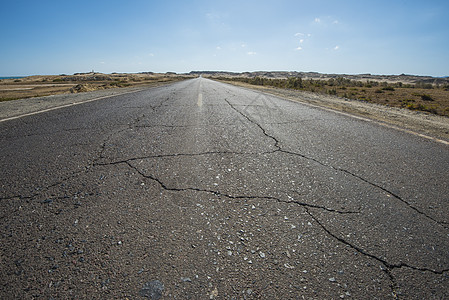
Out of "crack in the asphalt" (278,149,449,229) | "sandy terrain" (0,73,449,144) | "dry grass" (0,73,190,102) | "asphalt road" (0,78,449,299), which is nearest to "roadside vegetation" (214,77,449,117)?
"sandy terrain" (0,73,449,144)

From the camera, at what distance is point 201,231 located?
160cm

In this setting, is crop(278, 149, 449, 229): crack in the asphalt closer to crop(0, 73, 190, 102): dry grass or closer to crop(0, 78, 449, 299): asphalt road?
crop(0, 78, 449, 299): asphalt road

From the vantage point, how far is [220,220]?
5.65 ft

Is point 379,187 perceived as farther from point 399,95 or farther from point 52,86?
point 52,86

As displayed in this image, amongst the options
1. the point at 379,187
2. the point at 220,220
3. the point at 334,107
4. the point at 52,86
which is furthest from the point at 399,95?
the point at 52,86

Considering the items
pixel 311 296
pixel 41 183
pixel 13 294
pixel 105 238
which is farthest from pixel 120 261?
pixel 41 183

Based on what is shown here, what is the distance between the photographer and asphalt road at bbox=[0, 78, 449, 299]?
1.23 metres

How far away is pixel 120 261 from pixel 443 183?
11.5 feet

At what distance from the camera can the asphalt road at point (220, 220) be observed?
1.23 meters

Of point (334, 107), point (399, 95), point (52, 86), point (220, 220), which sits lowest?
point (220, 220)

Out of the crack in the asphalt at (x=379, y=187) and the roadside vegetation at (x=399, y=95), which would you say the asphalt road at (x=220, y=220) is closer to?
the crack in the asphalt at (x=379, y=187)

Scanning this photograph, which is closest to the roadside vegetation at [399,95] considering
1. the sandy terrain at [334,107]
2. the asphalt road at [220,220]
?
the sandy terrain at [334,107]

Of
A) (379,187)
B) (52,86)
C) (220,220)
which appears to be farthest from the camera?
(52,86)

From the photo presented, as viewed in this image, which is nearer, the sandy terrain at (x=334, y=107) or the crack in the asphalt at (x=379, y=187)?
the crack in the asphalt at (x=379, y=187)
